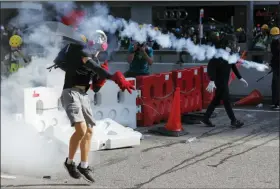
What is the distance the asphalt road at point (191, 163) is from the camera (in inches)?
241

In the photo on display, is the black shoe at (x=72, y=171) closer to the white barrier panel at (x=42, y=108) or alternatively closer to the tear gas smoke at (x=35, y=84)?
the tear gas smoke at (x=35, y=84)

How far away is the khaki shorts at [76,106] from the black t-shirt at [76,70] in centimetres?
9

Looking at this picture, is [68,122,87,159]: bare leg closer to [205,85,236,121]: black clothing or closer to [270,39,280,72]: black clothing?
[205,85,236,121]: black clothing

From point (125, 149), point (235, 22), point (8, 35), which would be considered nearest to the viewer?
point (125, 149)

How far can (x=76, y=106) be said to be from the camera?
6191 millimetres

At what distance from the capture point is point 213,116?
11391mm

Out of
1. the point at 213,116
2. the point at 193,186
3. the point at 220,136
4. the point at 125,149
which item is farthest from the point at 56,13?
the point at 213,116

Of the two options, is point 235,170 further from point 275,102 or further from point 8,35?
point 8,35

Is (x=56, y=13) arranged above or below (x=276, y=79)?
above

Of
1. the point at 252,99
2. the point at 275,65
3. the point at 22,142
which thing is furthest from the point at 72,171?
the point at 252,99

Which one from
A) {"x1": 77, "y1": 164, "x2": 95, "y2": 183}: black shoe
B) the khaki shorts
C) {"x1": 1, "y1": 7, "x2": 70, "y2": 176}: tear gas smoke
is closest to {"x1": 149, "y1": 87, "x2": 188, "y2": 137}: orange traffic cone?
{"x1": 1, "y1": 7, "x2": 70, "y2": 176}: tear gas smoke

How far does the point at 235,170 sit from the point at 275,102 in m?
6.04

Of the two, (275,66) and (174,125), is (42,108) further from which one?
(275,66)

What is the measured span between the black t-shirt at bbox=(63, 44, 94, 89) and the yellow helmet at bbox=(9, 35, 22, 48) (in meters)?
6.67
